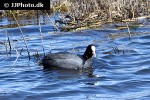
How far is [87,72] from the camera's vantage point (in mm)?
10430

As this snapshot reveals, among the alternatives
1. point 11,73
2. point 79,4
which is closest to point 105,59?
point 11,73

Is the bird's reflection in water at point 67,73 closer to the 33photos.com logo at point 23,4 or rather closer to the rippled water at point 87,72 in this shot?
the rippled water at point 87,72

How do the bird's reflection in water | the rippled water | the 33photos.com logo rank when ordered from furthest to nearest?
the 33photos.com logo → the bird's reflection in water → the rippled water

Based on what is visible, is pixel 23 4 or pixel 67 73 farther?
pixel 23 4

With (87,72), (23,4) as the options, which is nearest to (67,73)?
(87,72)

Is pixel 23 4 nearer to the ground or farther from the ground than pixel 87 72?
farther from the ground

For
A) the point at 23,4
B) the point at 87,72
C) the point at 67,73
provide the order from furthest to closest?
the point at 23,4
the point at 87,72
the point at 67,73

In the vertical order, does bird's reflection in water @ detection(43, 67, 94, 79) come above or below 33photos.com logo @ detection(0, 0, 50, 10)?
below

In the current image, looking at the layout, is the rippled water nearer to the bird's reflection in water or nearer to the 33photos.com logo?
the bird's reflection in water

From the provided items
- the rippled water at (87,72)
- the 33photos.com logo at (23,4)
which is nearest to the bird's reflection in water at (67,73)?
the rippled water at (87,72)

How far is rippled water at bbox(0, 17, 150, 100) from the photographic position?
8.67 m

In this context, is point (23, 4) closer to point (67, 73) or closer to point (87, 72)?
point (67, 73)

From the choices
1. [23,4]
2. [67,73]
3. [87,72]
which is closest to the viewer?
[67,73]

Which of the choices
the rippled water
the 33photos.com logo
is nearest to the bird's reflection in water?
the rippled water
